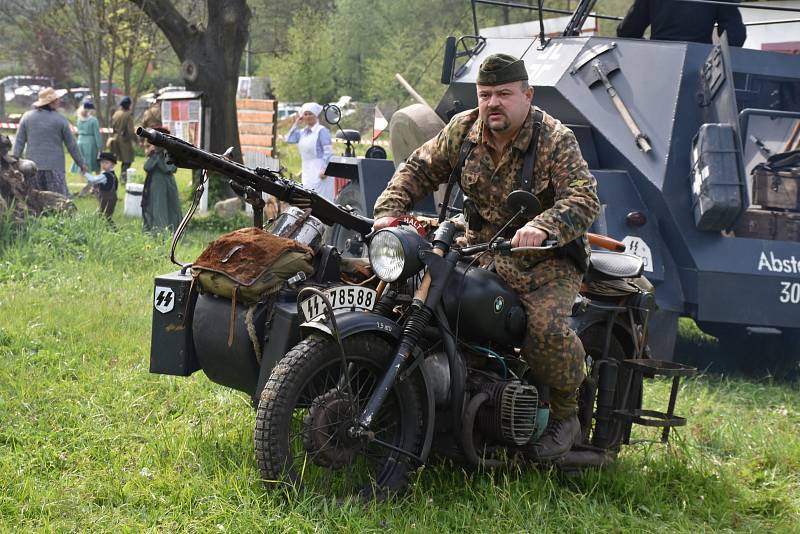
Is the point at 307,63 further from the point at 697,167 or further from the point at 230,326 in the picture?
the point at 230,326

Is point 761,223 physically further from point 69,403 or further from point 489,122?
point 69,403

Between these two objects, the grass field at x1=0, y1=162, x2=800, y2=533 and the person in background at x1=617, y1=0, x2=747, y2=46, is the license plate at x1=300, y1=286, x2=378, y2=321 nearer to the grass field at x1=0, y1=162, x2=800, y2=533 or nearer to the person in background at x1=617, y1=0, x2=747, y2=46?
the grass field at x1=0, y1=162, x2=800, y2=533

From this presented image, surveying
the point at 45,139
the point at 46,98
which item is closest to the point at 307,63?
the point at 46,98

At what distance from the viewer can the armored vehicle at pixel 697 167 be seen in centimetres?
715

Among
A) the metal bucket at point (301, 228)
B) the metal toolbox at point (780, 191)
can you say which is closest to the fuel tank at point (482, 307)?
the metal bucket at point (301, 228)

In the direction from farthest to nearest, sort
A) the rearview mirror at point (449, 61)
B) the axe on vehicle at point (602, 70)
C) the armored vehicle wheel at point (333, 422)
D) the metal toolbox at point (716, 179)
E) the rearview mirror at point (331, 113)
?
the rearview mirror at point (449, 61), the rearview mirror at point (331, 113), the axe on vehicle at point (602, 70), the metal toolbox at point (716, 179), the armored vehicle wheel at point (333, 422)

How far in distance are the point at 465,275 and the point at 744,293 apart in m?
3.06

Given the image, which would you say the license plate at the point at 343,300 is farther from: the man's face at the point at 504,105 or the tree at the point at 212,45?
the tree at the point at 212,45

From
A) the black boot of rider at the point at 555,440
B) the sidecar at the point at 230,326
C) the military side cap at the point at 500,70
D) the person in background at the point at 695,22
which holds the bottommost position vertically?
the black boot of rider at the point at 555,440

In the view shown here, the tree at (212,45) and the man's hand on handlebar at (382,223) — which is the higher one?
the tree at (212,45)

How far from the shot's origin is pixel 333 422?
14.4 ft

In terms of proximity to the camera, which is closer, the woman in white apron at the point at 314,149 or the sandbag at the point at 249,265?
the sandbag at the point at 249,265

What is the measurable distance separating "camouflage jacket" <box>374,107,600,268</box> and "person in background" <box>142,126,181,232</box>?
311 inches

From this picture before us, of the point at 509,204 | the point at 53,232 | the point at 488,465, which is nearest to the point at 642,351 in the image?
the point at 488,465
